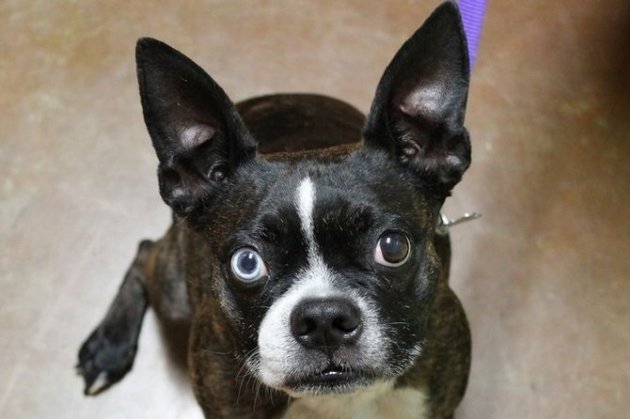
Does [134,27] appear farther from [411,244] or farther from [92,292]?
[411,244]

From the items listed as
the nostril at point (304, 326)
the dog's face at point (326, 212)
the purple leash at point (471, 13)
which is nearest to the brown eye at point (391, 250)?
the dog's face at point (326, 212)

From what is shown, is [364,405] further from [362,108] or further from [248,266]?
[362,108]

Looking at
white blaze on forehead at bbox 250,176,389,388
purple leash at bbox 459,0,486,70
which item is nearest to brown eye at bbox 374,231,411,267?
white blaze on forehead at bbox 250,176,389,388

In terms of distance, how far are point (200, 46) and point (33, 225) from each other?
44.3 inches

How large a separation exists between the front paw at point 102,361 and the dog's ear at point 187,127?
47.6 inches

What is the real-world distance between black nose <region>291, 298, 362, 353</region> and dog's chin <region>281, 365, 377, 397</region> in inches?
2.7

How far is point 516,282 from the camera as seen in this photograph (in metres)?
3.55

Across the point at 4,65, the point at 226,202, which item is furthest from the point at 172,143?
the point at 4,65

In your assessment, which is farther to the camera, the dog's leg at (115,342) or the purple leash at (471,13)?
the dog's leg at (115,342)

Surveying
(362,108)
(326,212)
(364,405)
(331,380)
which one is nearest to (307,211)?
(326,212)

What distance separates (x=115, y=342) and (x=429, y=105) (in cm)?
177

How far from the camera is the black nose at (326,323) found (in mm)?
2049

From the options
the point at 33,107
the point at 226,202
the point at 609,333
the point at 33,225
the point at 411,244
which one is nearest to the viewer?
the point at 411,244

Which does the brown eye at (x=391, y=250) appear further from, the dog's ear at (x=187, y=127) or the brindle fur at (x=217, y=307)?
the dog's ear at (x=187, y=127)
